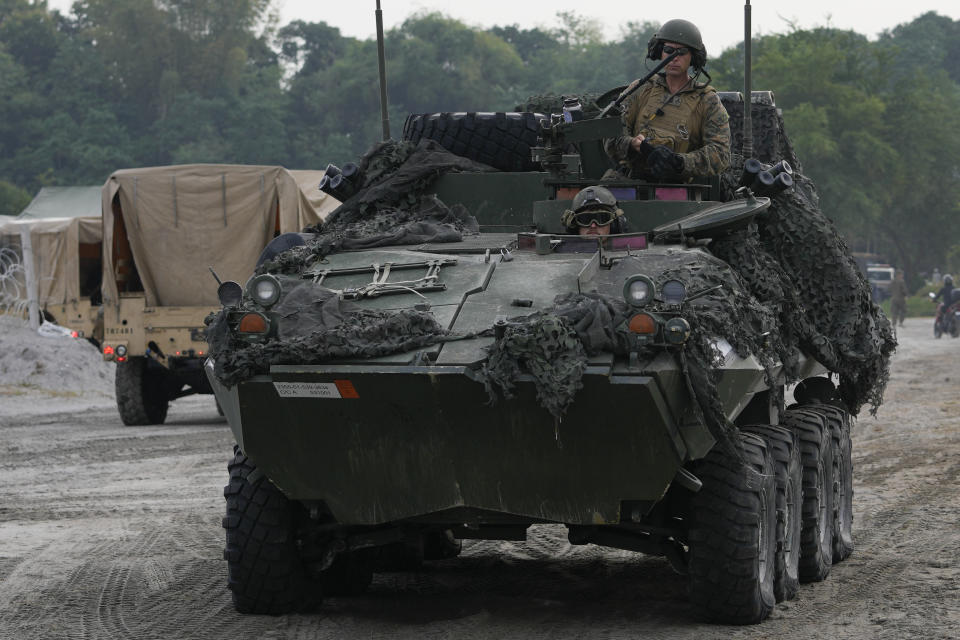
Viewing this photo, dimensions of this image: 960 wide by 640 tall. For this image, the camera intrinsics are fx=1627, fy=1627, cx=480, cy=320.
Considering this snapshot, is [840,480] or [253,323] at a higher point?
[253,323]

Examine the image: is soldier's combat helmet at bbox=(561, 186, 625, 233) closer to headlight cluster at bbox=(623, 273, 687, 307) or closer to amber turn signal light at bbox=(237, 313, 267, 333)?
headlight cluster at bbox=(623, 273, 687, 307)

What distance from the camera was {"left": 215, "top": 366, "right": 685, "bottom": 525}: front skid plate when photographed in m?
6.04

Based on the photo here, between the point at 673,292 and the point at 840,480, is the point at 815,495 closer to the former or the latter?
the point at 840,480

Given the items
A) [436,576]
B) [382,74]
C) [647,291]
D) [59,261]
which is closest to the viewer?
[647,291]

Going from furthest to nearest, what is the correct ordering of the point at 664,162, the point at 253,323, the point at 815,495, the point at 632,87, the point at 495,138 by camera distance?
the point at 495,138 → the point at 632,87 → the point at 664,162 → the point at 815,495 → the point at 253,323

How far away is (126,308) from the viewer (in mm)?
17047

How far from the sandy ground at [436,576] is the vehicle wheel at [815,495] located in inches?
4.2

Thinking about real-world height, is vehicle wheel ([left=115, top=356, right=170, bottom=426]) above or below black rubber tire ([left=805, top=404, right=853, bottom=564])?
below

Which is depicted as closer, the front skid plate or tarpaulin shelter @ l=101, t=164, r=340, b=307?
the front skid plate

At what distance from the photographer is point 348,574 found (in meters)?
7.70

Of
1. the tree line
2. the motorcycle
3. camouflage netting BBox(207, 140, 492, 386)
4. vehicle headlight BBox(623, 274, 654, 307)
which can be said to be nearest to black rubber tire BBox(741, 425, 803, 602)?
vehicle headlight BBox(623, 274, 654, 307)

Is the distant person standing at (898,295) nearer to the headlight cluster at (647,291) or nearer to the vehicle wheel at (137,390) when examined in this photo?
the vehicle wheel at (137,390)

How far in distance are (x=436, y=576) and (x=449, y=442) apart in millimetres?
2137

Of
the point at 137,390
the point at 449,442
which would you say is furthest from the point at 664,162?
the point at 137,390
